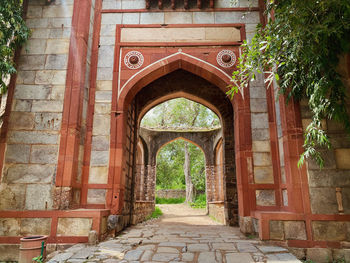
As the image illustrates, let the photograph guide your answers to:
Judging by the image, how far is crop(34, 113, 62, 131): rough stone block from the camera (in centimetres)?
490

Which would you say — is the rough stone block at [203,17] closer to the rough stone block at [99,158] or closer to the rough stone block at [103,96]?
the rough stone block at [103,96]

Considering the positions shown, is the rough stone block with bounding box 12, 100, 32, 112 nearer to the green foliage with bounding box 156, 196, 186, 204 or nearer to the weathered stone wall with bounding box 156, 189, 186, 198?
the green foliage with bounding box 156, 196, 186, 204

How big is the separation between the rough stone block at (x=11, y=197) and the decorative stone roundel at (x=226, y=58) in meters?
4.77

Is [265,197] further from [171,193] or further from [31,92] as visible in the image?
[171,193]

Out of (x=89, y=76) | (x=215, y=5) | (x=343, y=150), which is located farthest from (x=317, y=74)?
(x=89, y=76)

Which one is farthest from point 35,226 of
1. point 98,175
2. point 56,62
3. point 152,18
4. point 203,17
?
point 203,17

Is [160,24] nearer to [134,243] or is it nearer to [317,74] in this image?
[317,74]

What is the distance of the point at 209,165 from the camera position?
1320 cm

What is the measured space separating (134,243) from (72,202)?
1.42 metres

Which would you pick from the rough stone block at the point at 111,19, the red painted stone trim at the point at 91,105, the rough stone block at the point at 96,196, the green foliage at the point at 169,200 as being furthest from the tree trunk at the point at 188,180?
the rough stone block at the point at 96,196

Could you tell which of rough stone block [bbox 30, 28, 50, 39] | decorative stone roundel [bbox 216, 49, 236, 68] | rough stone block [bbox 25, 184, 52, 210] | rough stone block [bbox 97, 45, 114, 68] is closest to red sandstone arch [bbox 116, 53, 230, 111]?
decorative stone roundel [bbox 216, 49, 236, 68]

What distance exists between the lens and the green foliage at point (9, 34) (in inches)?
176

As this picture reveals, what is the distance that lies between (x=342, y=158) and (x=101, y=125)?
454 centimetres

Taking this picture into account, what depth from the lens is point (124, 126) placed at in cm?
559
